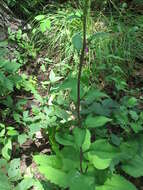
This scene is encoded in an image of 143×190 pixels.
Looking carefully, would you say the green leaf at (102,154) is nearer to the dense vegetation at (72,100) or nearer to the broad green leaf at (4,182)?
the dense vegetation at (72,100)

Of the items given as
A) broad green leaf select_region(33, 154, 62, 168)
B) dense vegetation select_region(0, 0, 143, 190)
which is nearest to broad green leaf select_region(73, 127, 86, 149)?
dense vegetation select_region(0, 0, 143, 190)

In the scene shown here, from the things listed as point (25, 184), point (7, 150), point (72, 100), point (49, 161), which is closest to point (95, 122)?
point (49, 161)

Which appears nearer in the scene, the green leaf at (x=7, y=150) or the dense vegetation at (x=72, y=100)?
the dense vegetation at (x=72, y=100)

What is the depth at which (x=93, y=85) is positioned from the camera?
2.77m

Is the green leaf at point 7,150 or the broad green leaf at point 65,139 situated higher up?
the broad green leaf at point 65,139

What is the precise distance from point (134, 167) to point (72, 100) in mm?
817

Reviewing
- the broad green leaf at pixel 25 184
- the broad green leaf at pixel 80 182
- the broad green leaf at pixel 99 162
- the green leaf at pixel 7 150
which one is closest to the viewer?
the broad green leaf at pixel 80 182

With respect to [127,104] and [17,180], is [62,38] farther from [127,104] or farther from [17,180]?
[17,180]

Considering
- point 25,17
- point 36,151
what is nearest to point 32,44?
point 25,17

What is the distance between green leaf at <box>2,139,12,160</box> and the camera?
215cm

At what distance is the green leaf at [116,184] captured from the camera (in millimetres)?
1867

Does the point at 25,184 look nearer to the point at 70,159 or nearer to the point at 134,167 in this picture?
the point at 70,159

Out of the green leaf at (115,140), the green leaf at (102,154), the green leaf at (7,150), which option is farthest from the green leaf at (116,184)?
the green leaf at (7,150)

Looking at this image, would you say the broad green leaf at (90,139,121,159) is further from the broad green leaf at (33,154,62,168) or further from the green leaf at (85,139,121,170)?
the broad green leaf at (33,154,62,168)
